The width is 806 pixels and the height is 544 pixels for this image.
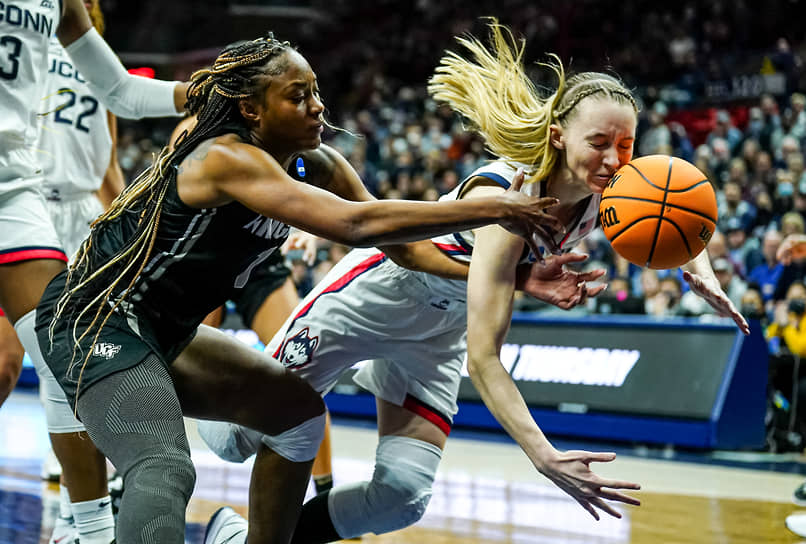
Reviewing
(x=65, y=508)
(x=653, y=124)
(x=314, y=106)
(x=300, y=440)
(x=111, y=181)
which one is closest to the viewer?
(x=314, y=106)

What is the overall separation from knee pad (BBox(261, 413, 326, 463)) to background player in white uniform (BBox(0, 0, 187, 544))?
70 cm

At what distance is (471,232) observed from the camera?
3.54 m

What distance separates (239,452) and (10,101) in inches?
62.8

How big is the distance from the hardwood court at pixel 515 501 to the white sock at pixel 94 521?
1.06 m

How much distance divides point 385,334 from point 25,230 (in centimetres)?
136

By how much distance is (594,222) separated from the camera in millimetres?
3672

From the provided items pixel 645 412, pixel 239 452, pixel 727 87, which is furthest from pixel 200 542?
pixel 727 87

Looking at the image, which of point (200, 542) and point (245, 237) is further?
point (200, 542)

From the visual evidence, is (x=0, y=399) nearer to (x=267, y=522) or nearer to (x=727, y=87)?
(x=267, y=522)

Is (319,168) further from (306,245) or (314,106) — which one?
(306,245)

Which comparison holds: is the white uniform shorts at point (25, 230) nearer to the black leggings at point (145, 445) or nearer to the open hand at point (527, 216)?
the black leggings at point (145, 445)

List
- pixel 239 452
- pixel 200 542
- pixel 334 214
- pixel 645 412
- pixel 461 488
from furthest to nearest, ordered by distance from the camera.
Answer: pixel 645 412, pixel 461 488, pixel 200 542, pixel 239 452, pixel 334 214

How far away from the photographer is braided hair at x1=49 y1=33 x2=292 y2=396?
2953 mm

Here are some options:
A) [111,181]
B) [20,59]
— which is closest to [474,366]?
[20,59]
